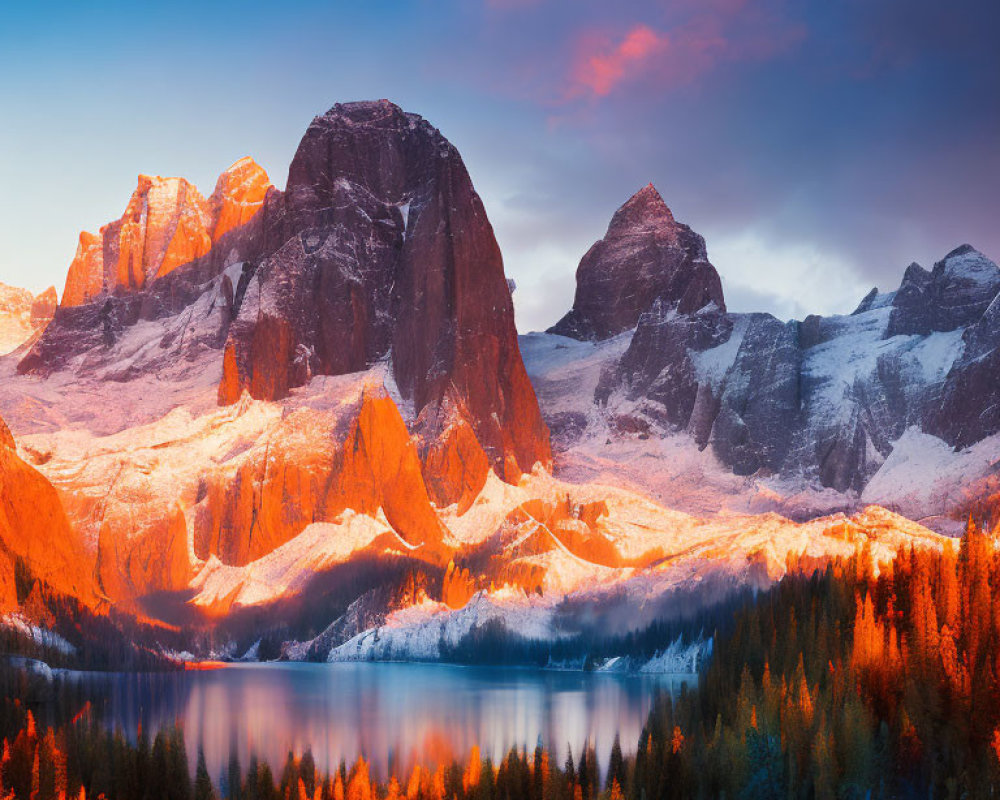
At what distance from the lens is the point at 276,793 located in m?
102

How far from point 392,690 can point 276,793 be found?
3684 inches

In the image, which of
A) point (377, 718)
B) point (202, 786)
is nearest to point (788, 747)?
point (202, 786)

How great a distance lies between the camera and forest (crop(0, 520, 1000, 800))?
99.8 metres

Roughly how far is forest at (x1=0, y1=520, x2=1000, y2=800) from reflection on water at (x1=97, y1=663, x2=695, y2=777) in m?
7.70

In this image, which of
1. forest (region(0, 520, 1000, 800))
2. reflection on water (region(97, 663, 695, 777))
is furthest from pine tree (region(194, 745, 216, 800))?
reflection on water (region(97, 663, 695, 777))

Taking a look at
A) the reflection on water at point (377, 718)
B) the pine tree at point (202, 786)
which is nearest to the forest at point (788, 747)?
the pine tree at point (202, 786)

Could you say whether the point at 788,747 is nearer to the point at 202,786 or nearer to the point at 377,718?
the point at 202,786

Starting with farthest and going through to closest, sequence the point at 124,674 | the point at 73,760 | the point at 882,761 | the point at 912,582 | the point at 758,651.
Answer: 1. the point at 124,674
2. the point at 758,651
3. the point at 912,582
4. the point at 73,760
5. the point at 882,761

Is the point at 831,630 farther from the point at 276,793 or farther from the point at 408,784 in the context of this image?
the point at 276,793

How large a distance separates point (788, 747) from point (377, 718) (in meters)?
63.5

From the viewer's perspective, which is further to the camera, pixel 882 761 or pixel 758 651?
pixel 758 651

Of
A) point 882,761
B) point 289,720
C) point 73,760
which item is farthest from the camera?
point 289,720

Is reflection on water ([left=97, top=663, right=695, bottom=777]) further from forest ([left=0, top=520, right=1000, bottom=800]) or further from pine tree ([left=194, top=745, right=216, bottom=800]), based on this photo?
pine tree ([left=194, top=745, right=216, bottom=800])

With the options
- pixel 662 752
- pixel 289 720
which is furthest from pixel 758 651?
pixel 289 720
